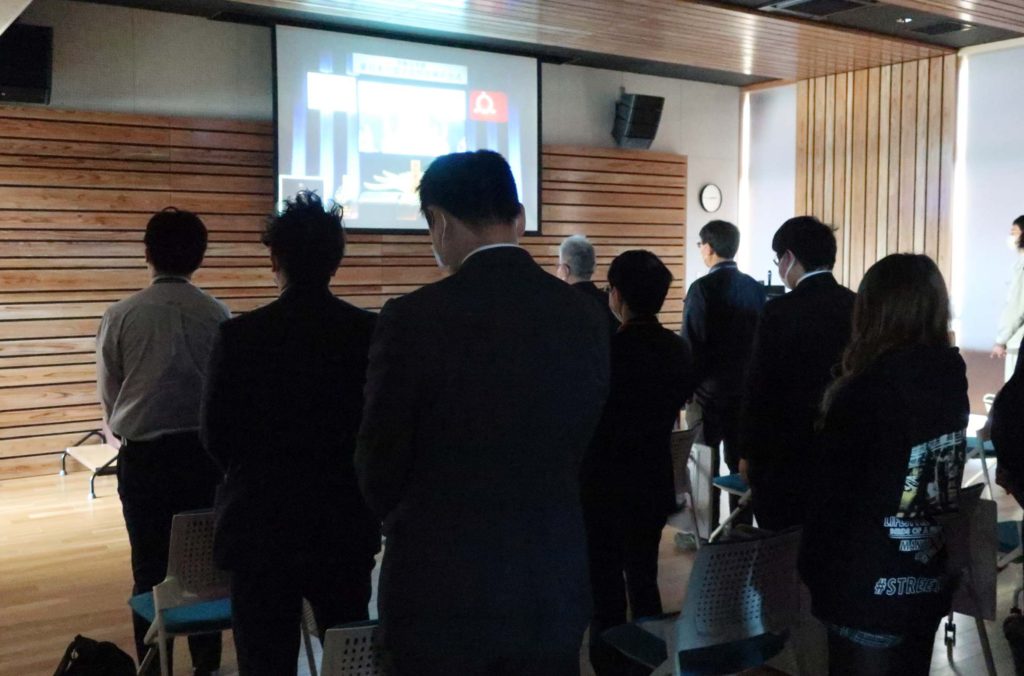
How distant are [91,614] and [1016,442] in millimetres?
3580

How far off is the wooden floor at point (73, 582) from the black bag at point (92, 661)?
968 mm

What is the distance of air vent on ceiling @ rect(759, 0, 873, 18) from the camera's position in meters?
6.96

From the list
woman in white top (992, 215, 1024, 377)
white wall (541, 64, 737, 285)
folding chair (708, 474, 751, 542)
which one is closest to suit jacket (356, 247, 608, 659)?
folding chair (708, 474, 751, 542)

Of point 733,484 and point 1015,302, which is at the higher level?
point 1015,302

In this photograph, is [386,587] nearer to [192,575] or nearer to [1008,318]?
[192,575]

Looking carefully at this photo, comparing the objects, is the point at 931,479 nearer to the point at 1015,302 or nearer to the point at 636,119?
the point at 1015,302

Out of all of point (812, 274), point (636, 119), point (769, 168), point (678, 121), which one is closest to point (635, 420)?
point (812, 274)

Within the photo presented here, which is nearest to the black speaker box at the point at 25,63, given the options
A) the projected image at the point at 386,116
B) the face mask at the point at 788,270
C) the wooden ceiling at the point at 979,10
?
the projected image at the point at 386,116

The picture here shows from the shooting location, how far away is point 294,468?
84.1 inches

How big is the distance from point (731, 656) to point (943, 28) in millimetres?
6843

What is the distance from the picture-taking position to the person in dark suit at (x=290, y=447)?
6.97 feet

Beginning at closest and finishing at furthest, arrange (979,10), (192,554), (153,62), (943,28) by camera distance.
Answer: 1. (192,554)
2. (979,10)
3. (153,62)
4. (943,28)

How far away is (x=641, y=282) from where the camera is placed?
Result: 2797 millimetres

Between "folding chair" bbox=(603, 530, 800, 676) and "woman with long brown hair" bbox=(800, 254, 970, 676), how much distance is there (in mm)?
243
